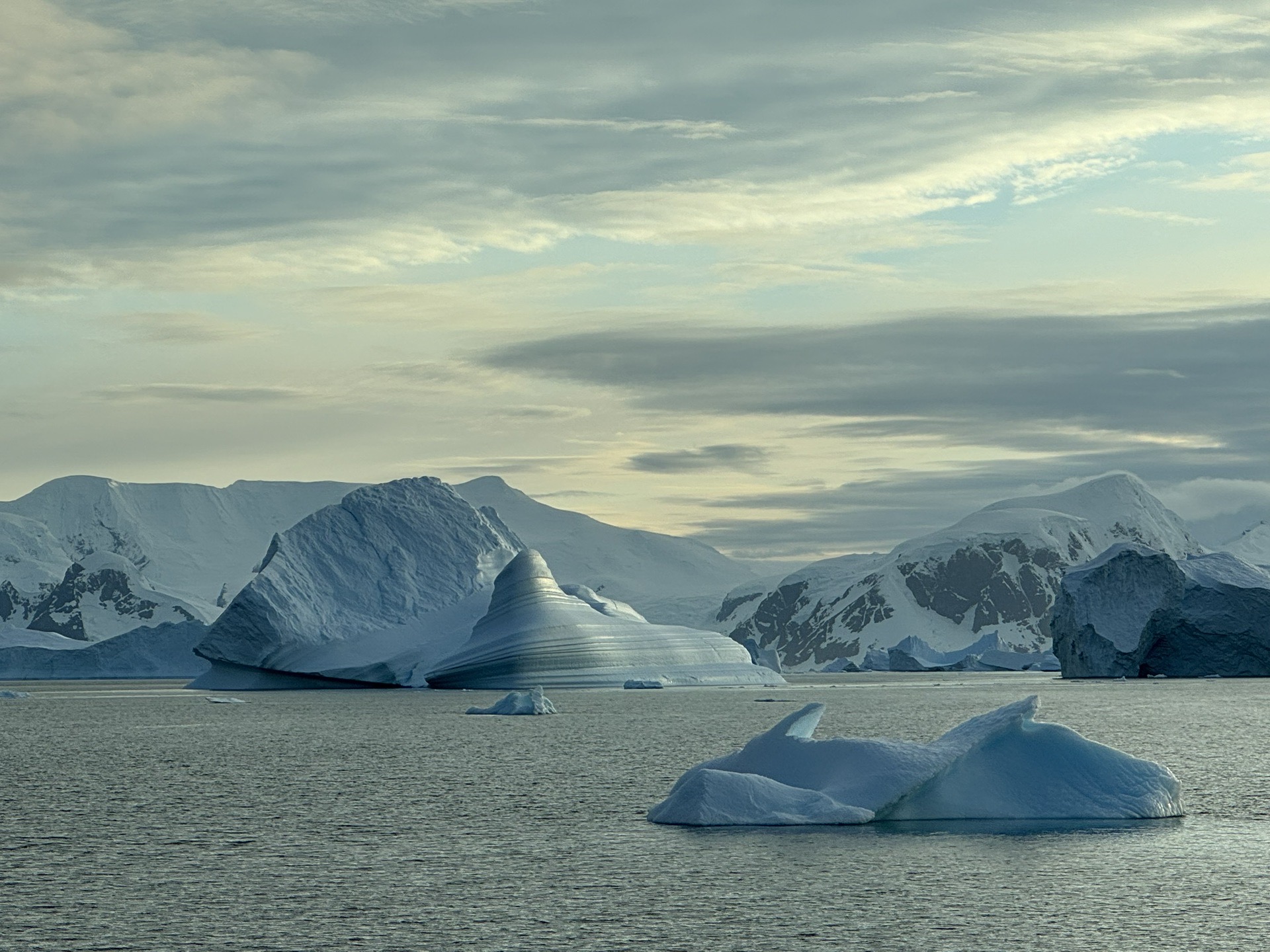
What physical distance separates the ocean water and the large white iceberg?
45 cm

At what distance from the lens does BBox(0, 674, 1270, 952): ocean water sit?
50.8ft

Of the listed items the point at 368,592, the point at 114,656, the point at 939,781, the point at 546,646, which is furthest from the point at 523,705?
the point at 114,656

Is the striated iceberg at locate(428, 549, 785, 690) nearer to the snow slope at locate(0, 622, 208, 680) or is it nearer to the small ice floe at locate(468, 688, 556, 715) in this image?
the small ice floe at locate(468, 688, 556, 715)

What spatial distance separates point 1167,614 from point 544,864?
72.3 m

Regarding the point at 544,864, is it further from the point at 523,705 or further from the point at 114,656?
the point at 114,656

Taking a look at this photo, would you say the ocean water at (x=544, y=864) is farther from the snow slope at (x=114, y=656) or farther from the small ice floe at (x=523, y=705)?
the snow slope at (x=114, y=656)

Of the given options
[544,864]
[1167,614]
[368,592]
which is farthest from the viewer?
[1167,614]

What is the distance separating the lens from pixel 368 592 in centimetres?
7581

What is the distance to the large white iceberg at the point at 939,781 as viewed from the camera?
22344 mm

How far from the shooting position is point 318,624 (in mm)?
73312

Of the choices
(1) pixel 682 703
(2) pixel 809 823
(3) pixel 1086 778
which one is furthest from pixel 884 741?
(1) pixel 682 703

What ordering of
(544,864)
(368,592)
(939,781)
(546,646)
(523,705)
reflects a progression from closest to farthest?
(544,864)
(939,781)
(523,705)
(546,646)
(368,592)

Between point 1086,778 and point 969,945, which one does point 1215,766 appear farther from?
point 969,945

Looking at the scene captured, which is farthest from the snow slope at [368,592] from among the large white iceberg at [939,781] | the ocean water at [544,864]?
the large white iceberg at [939,781]
